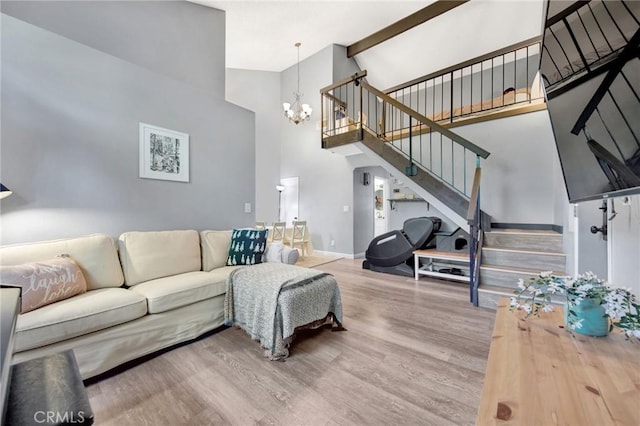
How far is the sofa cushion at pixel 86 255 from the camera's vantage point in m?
1.71

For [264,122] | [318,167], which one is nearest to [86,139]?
[318,167]

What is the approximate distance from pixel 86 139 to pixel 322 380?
2.76 meters

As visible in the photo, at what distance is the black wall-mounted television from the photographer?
2.35 ft

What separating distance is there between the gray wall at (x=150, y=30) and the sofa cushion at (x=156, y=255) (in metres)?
1.94

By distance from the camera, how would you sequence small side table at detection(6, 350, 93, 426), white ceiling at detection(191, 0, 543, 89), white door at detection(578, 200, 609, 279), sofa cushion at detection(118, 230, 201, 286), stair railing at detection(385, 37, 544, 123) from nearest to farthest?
small side table at detection(6, 350, 93, 426)
white door at detection(578, 200, 609, 279)
sofa cushion at detection(118, 230, 201, 286)
white ceiling at detection(191, 0, 543, 89)
stair railing at detection(385, 37, 544, 123)

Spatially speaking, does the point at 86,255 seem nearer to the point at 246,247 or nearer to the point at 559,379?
the point at 246,247

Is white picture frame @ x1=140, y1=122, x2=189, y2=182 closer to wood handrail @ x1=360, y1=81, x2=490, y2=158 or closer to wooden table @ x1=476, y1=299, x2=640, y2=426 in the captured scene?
wood handrail @ x1=360, y1=81, x2=490, y2=158

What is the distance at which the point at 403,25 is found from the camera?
5074 mm

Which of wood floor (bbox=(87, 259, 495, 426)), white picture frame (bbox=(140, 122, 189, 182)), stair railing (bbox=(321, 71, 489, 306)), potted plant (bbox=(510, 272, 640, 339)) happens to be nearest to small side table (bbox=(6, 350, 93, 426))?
wood floor (bbox=(87, 259, 495, 426))

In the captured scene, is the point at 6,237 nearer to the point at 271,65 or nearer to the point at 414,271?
the point at 414,271

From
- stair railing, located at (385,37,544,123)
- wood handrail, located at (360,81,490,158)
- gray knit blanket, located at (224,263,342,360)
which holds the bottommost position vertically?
gray knit blanket, located at (224,263,342,360)

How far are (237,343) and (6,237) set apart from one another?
1.88 m

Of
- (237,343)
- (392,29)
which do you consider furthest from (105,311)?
(392,29)

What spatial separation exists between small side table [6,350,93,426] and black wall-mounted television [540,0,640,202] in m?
1.56
